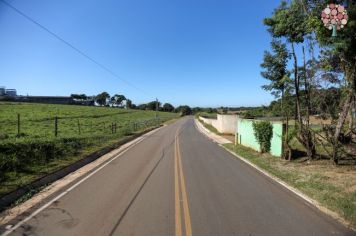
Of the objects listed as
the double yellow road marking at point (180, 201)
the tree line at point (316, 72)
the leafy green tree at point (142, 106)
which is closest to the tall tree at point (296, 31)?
the tree line at point (316, 72)

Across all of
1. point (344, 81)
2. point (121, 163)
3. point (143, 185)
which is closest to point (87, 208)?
point (143, 185)

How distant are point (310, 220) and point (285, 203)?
132cm

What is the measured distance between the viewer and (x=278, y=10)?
46.4ft

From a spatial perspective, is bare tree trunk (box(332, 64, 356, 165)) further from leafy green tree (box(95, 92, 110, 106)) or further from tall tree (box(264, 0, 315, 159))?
leafy green tree (box(95, 92, 110, 106))

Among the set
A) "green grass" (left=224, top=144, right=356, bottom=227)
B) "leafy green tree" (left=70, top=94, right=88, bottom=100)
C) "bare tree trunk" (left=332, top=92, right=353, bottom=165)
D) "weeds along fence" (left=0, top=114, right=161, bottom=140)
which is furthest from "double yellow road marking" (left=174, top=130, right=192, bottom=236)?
"leafy green tree" (left=70, top=94, right=88, bottom=100)

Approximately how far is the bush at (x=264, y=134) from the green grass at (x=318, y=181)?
158cm

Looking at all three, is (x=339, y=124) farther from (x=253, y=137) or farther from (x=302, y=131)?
(x=253, y=137)

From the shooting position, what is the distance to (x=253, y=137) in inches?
812

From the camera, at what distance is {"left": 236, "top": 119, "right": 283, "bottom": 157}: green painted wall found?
16.2 m

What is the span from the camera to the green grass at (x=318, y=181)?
7714mm

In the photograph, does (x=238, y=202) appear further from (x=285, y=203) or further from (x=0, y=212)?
(x=0, y=212)

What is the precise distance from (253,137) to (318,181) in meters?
10.2

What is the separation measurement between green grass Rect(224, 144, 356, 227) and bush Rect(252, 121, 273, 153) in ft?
5.19

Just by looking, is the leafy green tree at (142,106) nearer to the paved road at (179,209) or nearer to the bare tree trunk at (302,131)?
the bare tree trunk at (302,131)
